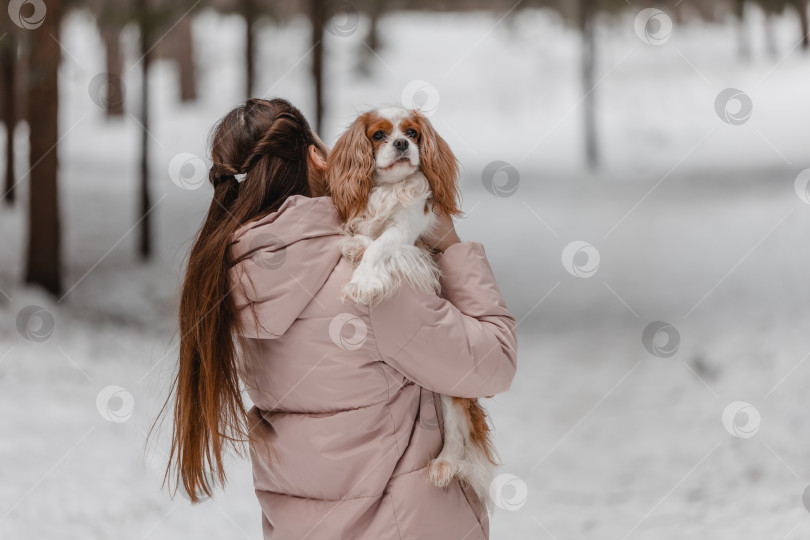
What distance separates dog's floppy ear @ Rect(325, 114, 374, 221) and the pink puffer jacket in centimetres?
A: 22

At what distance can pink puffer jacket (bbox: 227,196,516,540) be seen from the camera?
65.7 inches

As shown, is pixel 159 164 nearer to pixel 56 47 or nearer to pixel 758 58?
pixel 56 47

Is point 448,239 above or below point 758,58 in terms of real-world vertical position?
below

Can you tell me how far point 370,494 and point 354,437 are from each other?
0.39 ft

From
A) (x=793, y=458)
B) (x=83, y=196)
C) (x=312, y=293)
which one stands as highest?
(x=312, y=293)

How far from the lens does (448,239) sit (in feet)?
6.84

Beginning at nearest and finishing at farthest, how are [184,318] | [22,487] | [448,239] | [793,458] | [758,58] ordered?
[184,318] < [448,239] < [22,487] < [793,458] < [758,58]

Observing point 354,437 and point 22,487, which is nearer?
point 354,437

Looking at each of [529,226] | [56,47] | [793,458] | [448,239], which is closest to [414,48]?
[529,226]
